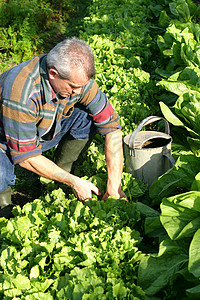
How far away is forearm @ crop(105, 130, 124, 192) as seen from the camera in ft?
10.6

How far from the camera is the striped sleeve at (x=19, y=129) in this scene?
2.83 metres

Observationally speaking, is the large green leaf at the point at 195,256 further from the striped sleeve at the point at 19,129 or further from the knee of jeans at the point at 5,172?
the knee of jeans at the point at 5,172

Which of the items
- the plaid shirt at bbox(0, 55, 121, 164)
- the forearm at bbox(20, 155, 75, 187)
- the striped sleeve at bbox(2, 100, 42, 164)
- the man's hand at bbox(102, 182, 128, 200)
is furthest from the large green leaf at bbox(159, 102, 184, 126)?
the striped sleeve at bbox(2, 100, 42, 164)

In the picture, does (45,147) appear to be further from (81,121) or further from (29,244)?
(29,244)

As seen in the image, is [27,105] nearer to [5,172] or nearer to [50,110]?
[50,110]

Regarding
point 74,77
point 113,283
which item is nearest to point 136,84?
point 74,77

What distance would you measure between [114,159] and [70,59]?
1059mm

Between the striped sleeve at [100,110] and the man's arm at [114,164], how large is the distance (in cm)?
8

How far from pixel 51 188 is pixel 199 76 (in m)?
2.42

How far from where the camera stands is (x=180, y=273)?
2.44 m

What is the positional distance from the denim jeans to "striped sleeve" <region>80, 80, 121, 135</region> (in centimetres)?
24

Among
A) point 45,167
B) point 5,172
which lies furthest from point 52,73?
point 5,172

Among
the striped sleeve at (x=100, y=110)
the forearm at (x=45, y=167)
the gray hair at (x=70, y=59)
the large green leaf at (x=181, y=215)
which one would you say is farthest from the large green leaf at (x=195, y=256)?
the gray hair at (x=70, y=59)

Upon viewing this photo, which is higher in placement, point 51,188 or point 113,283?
point 113,283
